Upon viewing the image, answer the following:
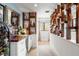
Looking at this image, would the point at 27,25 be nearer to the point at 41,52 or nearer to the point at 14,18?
the point at 14,18

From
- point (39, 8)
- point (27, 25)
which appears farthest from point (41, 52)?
point (39, 8)

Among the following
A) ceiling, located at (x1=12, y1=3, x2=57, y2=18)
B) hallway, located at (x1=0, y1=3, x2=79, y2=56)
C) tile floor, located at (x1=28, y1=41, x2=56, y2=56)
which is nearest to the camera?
hallway, located at (x1=0, y1=3, x2=79, y2=56)

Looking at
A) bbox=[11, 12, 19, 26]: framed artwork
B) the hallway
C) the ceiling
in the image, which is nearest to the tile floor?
the hallway

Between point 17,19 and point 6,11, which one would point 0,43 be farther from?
point 6,11

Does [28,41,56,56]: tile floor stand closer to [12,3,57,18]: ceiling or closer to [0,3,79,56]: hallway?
[0,3,79,56]: hallway

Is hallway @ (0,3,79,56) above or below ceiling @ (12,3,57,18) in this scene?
below

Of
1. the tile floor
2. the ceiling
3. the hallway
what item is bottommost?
the tile floor

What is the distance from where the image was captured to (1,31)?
97.3 inches

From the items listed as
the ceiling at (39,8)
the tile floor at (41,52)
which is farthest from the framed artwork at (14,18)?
the tile floor at (41,52)

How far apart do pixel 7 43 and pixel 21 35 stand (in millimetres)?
495

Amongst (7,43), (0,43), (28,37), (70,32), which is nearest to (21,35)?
(28,37)

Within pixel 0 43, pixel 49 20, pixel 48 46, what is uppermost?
pixel 49 20

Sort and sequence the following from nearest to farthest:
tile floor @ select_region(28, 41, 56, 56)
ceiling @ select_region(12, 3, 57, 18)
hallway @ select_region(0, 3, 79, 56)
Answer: hallway @ select_region(0, 3, 79, 56) → ceiling @ select_region(12, 3, 57, 18) → tile floor @ select_region(28, 41, 56, 56)

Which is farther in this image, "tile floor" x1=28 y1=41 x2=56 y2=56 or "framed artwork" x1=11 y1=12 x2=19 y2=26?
"tile floor" x1=28 y1=41 x2=56 y2=56
